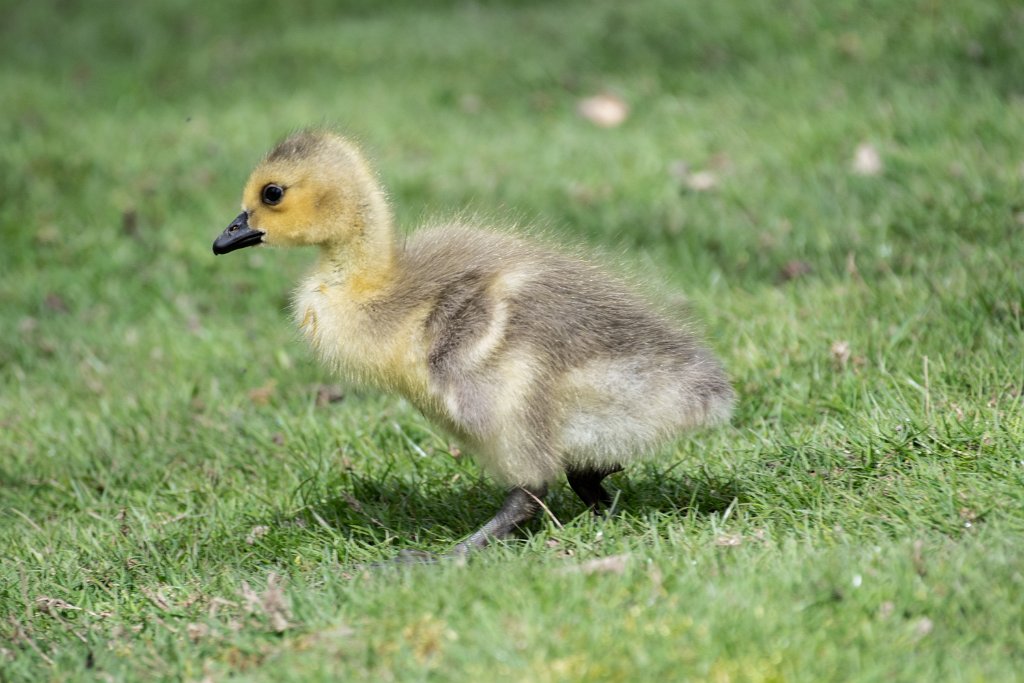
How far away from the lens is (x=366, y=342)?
4277mm

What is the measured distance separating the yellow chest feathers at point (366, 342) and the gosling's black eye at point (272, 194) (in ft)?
1.11

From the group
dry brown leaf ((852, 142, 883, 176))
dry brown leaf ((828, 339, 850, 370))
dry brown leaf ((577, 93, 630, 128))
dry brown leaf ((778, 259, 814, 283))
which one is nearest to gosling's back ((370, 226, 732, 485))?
dry brown leaf ((828, 339, 850, 370))

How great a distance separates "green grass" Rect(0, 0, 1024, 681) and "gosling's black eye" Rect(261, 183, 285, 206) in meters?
0.52

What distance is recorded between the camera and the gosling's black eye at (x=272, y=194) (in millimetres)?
4516

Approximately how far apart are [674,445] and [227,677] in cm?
199

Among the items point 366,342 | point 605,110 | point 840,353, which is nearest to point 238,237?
point 366,342

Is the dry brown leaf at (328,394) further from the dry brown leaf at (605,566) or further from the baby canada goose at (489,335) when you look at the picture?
the dry brown leaf at (605,566)

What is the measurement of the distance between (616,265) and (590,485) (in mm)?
833

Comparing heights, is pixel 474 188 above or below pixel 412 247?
below

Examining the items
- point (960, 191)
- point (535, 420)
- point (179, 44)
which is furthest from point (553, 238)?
point (179, 44)

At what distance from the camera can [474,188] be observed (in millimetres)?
→ 8055

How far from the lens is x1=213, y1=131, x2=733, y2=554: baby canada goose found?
4125mm

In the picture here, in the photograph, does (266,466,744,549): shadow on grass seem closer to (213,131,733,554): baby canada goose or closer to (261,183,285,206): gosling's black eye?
(213,131,733,554): baby canada goose

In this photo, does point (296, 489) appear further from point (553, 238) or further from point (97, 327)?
point (97, 327)
